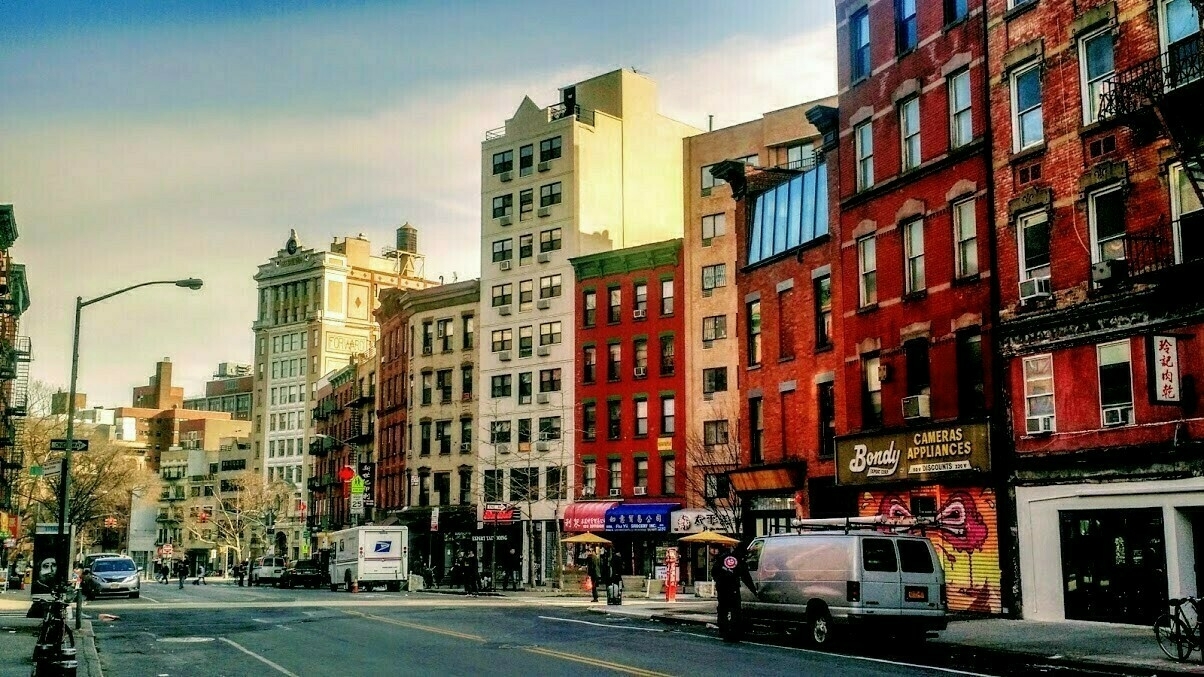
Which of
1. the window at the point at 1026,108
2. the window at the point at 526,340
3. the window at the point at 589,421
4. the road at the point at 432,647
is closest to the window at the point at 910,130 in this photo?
the window at the point at 1026,108

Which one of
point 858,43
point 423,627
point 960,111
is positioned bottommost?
point 423,627

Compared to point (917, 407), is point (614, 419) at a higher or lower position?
higher

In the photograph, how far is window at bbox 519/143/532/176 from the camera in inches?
2913

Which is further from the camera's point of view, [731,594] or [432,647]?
[731,594]

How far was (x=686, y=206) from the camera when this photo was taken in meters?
63.6

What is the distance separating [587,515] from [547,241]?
1699cm

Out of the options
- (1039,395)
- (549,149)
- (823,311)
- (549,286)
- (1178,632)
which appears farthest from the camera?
(549,149)

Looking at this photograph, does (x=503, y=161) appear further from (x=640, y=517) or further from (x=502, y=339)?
(x=640, y=517)

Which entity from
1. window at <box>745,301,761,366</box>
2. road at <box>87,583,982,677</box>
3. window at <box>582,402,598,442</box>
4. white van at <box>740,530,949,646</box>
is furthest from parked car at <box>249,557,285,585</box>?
white van at <box>740,530,949,646</box>

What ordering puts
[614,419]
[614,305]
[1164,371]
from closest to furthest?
[1164,371] → [614,419] → [614,305]

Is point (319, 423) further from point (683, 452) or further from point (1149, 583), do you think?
point (1149, 583)

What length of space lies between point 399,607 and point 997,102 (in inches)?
903

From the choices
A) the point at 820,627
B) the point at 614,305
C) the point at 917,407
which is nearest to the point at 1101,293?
the point at 917,407

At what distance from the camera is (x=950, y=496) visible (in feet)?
102
